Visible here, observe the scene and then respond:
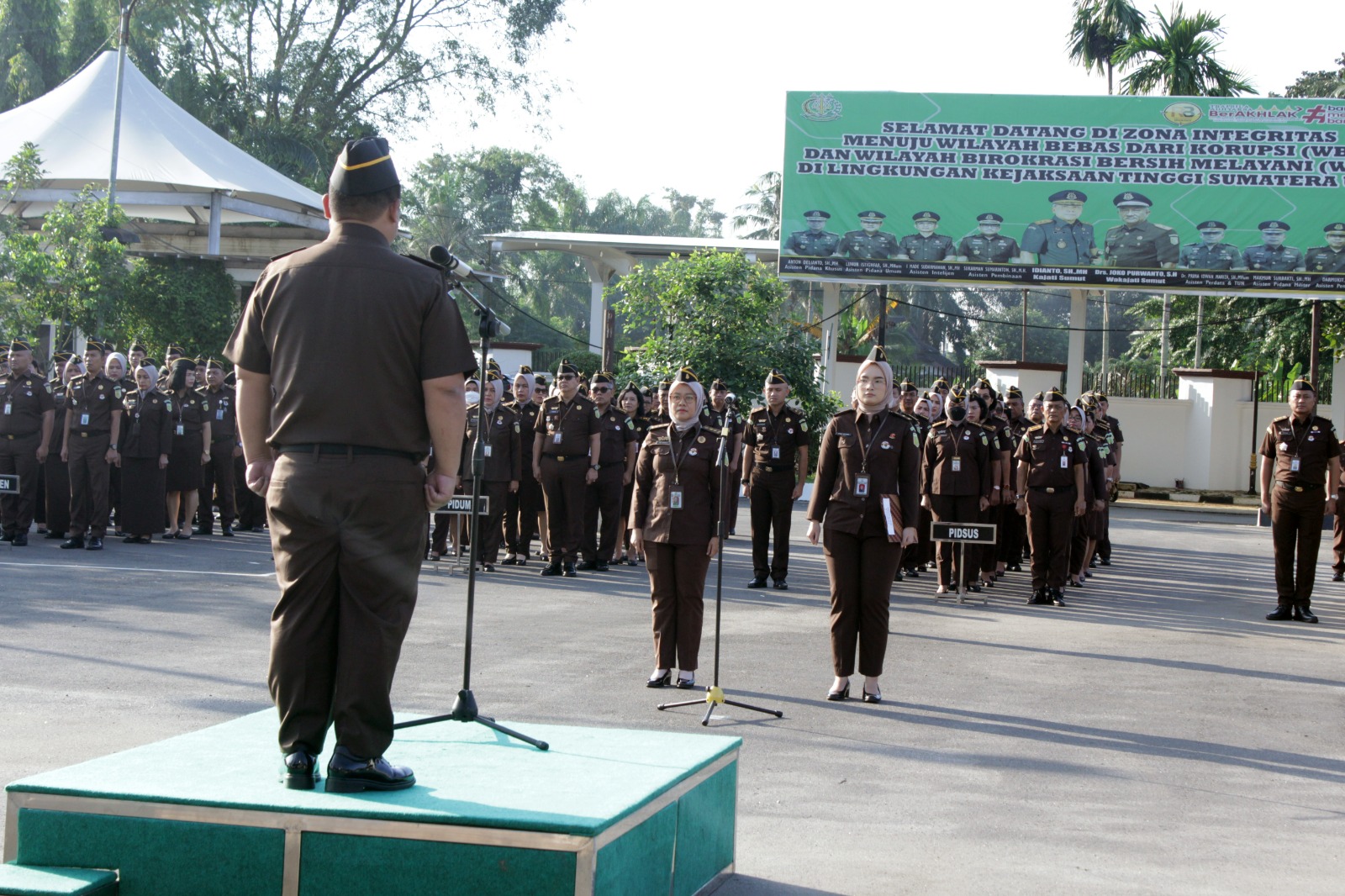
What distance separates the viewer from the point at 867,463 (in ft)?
28.0

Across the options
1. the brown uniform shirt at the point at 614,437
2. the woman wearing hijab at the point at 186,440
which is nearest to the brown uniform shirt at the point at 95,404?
the woman wearing hijab at the point at 186,440

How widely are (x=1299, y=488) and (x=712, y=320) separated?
12.0m

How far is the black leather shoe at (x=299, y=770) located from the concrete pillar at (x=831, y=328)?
24757 millimetres

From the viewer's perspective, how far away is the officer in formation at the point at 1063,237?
26.5m

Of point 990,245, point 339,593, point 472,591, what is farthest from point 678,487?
point 990,245

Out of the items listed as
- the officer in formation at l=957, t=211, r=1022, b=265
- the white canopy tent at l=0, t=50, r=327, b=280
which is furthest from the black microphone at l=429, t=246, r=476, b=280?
the white canopy tent at l=0, t=50, r=327, b=280

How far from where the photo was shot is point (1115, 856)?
18.2 feet

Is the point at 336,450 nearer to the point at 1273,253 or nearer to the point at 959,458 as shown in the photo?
the point at 959,458

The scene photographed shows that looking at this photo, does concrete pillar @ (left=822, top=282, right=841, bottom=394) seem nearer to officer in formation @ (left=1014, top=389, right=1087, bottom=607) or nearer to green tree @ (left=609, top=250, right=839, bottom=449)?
green tree @ (left=609, top=250, right=839, bottom=449)

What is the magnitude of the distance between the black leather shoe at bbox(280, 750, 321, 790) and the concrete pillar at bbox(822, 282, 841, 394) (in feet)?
81.2

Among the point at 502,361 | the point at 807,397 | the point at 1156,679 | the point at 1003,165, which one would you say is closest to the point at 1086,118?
the point at 1003,165

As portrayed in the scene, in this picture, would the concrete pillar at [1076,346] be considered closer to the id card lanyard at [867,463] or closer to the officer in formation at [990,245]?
the officer in formation at [990,245]

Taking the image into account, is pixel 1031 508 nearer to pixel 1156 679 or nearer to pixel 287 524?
pixel 1156 679

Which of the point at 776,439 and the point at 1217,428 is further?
the point at 1217,428
